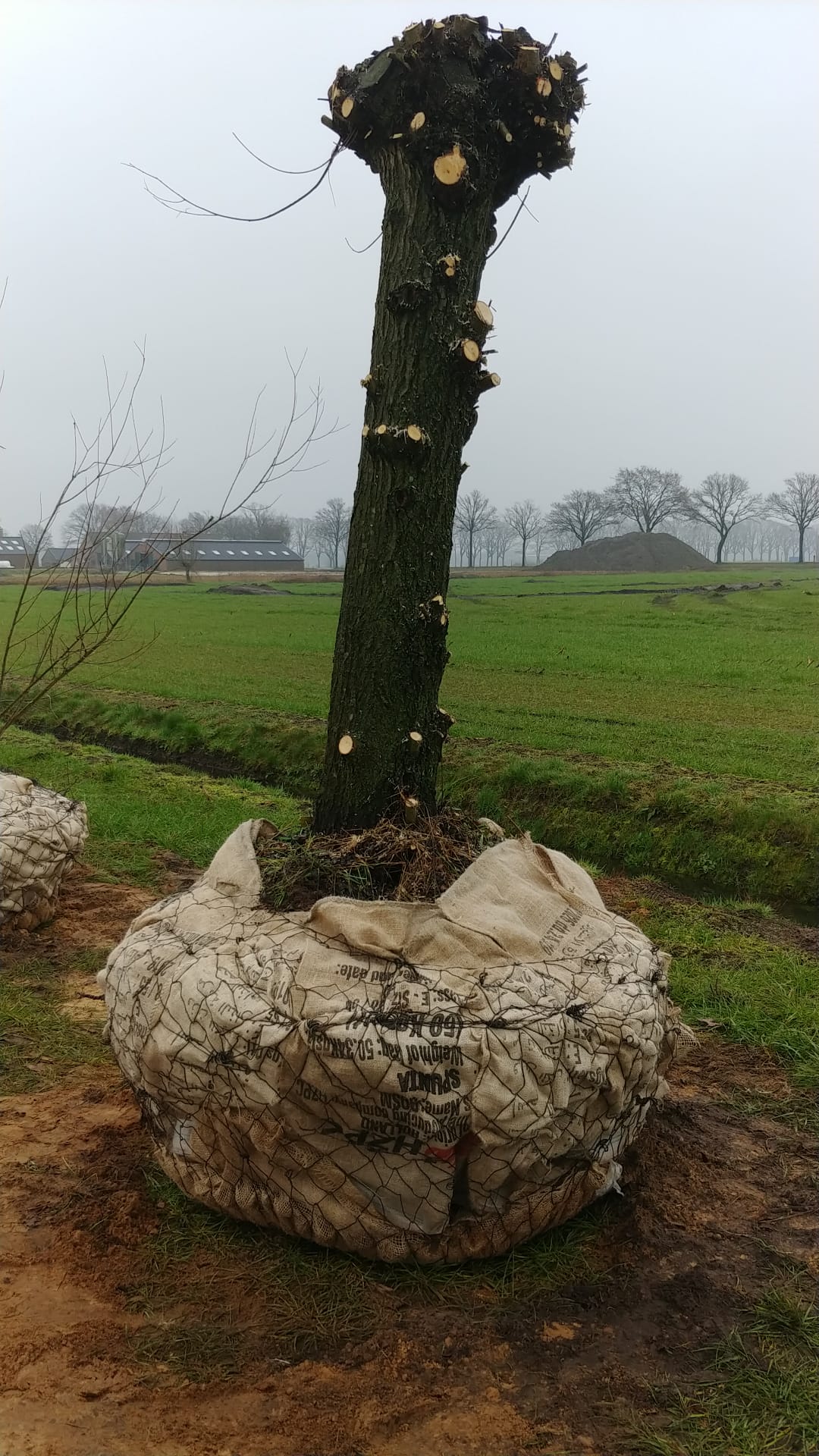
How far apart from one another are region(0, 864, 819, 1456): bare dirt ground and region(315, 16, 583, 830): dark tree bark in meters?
1.58

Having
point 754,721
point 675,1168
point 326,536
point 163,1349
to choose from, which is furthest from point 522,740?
point 326,536

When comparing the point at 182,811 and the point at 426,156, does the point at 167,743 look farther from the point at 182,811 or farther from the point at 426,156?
the point at 426,156

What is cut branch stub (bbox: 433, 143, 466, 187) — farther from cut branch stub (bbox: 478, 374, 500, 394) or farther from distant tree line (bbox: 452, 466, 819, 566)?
distant tree line (bbox: 452, 466, 819, 566)

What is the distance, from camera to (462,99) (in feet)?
10.9

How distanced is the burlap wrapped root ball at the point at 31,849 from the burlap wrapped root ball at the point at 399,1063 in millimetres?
2799

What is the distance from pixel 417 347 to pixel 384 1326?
3.27 m

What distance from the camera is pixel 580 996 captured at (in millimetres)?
2781

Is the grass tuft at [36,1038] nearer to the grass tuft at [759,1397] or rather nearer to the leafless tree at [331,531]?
the grass tuft at [759,1397]

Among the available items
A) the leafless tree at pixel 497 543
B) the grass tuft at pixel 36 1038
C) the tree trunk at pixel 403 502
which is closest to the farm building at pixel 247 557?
the leafless tree at pixel 497 543

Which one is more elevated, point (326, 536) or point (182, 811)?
point (326, 536)

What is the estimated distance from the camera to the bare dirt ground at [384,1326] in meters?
2.14

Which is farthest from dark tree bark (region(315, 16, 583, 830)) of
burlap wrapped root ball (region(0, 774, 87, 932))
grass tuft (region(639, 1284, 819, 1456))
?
burlap wrapped root ball (region(0, 774, 87, 932))

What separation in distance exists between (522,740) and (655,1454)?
10.5m

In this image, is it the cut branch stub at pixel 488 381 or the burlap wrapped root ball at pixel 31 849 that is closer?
the cut branch stub at pixel 488 381
